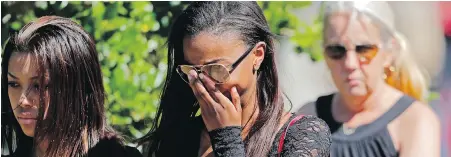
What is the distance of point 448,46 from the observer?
3.77m

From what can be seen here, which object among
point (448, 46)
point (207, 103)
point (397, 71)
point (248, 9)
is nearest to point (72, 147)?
point (207, 103)

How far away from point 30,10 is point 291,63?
1.34 m

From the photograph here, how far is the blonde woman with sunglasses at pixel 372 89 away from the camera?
3.60 metres

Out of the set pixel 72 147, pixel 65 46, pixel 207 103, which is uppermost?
pixel 65 46

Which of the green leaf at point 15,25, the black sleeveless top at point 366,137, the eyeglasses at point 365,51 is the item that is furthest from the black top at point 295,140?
the green leaf at point 15,25

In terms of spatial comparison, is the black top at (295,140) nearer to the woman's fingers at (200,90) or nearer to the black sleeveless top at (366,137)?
the woman's fingers at (200,90)

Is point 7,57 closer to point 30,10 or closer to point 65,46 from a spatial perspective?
point 65,46

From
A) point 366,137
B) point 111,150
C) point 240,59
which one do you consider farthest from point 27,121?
point 366,137

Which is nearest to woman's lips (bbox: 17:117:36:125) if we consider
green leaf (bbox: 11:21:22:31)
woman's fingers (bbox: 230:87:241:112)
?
woman's fingers (bbox: 230:87:241:112)

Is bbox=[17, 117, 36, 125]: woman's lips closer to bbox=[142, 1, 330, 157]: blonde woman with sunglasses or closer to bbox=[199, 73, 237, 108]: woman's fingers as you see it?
bbox=[142, 1, 330, 157]: blonde woman with sunglasses

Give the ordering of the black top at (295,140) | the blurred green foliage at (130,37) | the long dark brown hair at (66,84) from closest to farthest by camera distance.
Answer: the black top at (295,140)
the long dark brown hair at (66,84)
the blurred green foliage at (130,37)

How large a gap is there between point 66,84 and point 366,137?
61.5 inches

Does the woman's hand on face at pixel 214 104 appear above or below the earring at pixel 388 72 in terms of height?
above

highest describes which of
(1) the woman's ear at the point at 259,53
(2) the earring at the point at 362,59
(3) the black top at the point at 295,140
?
(1) the woman's ear at the point at 259,53
